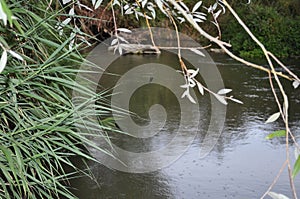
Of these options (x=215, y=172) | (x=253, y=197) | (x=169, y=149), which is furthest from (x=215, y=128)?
(x=253, y=197)

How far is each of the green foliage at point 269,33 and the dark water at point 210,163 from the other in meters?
3.46

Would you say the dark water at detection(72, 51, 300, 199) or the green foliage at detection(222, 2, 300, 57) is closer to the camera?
the dark water at detection(72, 51, 300, 199)

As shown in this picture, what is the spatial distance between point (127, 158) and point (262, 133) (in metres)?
1.19

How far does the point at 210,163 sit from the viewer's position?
2.80 meters

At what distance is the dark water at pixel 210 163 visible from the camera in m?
2.43

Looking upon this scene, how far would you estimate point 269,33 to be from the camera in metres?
7.93

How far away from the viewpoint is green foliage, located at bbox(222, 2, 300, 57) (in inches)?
307

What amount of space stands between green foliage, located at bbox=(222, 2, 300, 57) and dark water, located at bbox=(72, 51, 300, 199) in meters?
3.46

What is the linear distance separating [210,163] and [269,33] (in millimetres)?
5683

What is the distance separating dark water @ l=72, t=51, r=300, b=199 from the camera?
7.98ft

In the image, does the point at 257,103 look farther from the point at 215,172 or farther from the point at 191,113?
the point at 215,172

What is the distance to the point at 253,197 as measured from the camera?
2.35m

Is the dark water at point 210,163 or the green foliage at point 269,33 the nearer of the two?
the dark water at point 210,163

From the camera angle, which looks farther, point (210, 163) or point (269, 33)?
point (269, 33)
